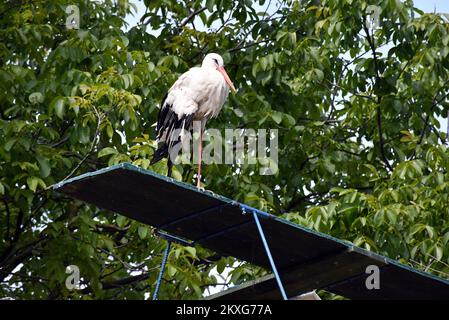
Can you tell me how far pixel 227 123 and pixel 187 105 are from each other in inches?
84.9

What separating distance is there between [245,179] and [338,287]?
3.72m

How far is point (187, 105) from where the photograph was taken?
917 cm

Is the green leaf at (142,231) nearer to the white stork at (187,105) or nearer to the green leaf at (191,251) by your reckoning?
the green leaf at (191,251)

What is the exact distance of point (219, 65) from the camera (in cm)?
972

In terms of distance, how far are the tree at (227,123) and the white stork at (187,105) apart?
397mm

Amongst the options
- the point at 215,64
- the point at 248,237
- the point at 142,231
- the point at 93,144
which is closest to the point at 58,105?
the point at 93,144

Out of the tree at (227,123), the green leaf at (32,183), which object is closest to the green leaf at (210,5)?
the tree at (227,123)

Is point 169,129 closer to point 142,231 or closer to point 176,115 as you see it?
point 176,115

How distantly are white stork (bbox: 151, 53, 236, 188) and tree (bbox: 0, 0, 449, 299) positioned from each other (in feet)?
1.30

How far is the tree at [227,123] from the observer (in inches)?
388

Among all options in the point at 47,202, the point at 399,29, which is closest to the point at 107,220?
the point at 47,202

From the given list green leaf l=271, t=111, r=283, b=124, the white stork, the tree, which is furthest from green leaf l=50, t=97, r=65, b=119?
green leaf l=271, t=111, r=283, b=124

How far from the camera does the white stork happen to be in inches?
358

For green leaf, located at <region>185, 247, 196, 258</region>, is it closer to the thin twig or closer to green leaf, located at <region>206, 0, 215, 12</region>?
the thin twig
